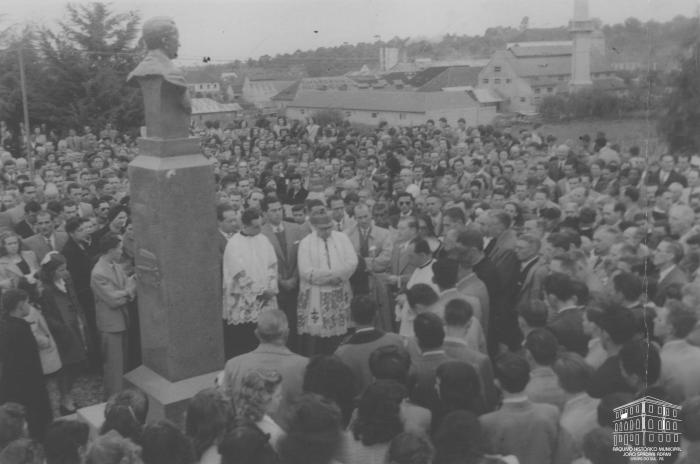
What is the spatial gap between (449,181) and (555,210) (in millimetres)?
3250

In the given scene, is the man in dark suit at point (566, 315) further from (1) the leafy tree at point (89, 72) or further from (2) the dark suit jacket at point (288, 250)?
(1) the leafy tree at point (89, 72)

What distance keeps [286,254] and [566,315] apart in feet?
10.4

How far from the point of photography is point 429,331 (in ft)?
14.0

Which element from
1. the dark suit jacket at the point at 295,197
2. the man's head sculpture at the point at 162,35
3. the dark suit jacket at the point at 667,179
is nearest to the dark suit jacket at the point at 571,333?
the man's head sculpture at the point at 162,35

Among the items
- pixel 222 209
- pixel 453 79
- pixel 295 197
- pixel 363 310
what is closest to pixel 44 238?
pixel 222 209

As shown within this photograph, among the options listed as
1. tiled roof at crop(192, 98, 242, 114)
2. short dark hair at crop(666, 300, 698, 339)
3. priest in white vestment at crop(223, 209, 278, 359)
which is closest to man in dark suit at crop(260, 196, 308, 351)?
priest in white vestment at crop(223, 209, 278, 359)

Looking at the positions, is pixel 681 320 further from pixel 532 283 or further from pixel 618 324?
pixel 532 283

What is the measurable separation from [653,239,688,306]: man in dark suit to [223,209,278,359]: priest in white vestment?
3.16 metres

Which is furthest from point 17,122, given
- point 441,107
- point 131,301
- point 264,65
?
point 264,65

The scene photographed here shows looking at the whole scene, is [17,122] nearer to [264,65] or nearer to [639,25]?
[639,25]

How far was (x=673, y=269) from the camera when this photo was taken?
18.9 feet

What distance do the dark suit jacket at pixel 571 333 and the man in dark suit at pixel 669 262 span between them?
108 cm

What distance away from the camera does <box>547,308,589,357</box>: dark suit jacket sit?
483 centimetres

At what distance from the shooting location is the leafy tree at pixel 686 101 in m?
6.99
